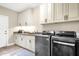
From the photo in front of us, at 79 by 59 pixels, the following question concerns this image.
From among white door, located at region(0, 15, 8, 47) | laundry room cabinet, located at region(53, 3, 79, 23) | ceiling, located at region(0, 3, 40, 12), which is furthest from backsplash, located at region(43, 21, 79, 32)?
white door, located at region(0, 15, 8, 47)

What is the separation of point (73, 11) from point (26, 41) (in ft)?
2.88

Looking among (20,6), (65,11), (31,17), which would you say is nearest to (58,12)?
(65,11)

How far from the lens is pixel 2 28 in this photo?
139 cm

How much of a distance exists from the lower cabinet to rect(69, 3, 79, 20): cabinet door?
2.30ft

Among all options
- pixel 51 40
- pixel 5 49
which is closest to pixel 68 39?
pixel 51 40

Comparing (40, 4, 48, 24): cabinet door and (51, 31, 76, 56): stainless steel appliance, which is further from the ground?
(40, 4, 48, 24): cabinet door

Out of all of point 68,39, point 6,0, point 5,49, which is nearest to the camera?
point 6,0

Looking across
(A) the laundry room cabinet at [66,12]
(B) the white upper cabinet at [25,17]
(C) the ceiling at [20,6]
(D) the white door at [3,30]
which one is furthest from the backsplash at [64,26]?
(D) the white door at [3,30]

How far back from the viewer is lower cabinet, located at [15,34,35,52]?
4.63 feet

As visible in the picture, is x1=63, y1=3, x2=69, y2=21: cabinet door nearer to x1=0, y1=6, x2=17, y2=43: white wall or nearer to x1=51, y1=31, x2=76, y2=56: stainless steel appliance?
x1=51, y1=31, x2=76, y2=56: stainless steel appliance

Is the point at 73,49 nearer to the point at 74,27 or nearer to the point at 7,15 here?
the point at 74,27

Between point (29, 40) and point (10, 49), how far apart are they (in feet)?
1.05

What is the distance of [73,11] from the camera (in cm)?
145

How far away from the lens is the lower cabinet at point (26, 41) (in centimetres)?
141
